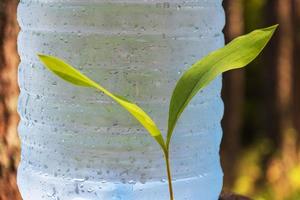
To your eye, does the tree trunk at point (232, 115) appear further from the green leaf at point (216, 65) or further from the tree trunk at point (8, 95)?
the green leaf at point (216, 65)

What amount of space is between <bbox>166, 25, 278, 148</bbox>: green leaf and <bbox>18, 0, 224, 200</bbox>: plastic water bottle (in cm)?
31

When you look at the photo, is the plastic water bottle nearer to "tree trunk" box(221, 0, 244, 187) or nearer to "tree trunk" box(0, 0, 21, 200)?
"tree trunk" box(0, 0, 21, 200)

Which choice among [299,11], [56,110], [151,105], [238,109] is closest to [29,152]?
[56,110]

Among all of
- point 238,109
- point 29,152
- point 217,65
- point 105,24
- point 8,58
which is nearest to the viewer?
point 217,65

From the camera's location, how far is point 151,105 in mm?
1776

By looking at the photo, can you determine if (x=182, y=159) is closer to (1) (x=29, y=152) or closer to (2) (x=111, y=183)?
(2) (x=111, y=183)

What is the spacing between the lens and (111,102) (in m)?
1.77

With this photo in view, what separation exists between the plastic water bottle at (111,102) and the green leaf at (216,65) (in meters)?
0.31

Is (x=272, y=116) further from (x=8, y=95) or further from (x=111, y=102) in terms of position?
(x=111, y=102)

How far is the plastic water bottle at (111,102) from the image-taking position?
1.75 m

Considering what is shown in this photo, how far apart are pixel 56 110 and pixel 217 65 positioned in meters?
0.48

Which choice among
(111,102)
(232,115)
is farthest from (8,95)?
(232,115)

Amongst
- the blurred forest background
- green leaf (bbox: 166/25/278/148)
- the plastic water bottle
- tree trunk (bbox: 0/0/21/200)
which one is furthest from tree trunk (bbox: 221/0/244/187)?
green leaf (bbox: 166/25/278/148)

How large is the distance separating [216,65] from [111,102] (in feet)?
1.24
